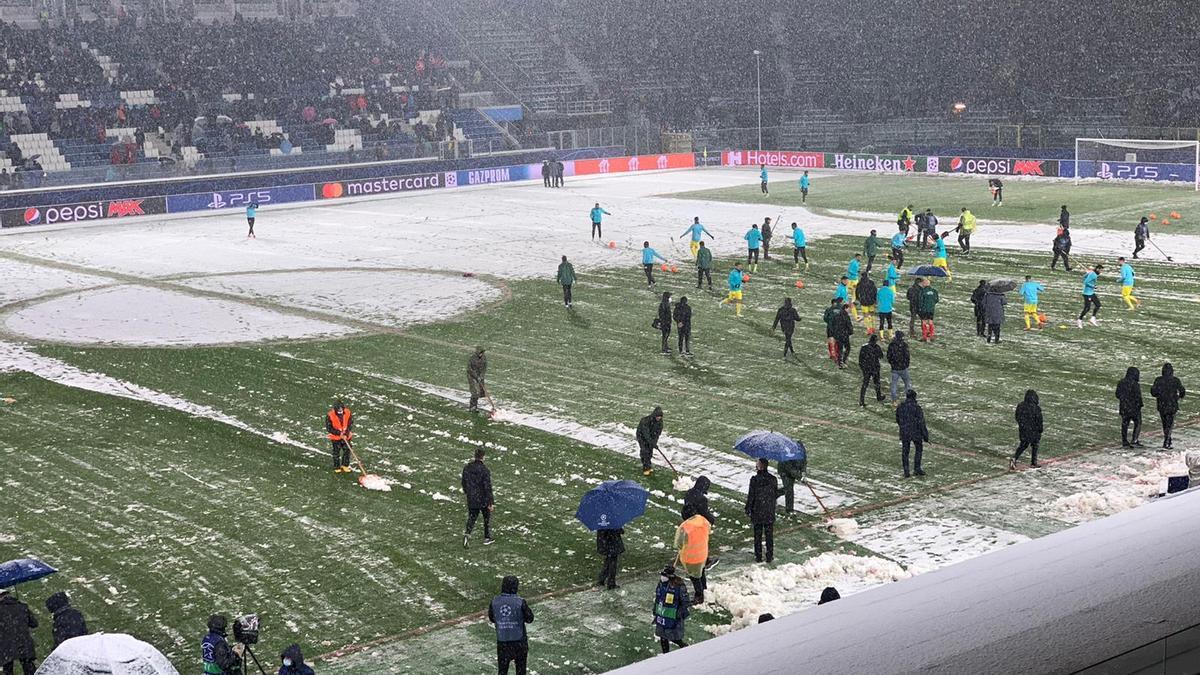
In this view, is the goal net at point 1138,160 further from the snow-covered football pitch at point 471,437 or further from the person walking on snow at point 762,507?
the person walking on snow at point 762,507

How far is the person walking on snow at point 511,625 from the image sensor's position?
13.1 meters

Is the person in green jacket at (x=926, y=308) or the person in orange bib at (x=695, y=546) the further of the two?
the person in green jacket at (x=926, y=308)

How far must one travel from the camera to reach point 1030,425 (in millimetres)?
19906

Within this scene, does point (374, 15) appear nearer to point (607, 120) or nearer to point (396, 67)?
point (396, 67)

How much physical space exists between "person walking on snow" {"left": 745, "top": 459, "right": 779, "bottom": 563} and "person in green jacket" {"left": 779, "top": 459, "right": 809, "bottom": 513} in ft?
5.32

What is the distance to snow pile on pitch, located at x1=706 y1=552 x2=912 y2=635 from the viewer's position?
15.2 meters

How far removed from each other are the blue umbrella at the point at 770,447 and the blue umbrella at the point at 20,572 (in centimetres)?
855

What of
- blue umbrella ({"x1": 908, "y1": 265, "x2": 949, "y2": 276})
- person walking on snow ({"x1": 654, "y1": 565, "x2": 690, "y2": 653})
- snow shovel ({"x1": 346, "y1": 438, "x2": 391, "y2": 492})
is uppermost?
blue umbrella ({"x1": 908, "y1": 265, "x2": 949, "y2": 276})

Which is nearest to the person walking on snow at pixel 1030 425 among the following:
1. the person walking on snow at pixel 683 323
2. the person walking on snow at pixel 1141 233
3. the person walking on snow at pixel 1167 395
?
the person walking on snow at pixel 1167 395

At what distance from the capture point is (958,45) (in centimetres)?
8556

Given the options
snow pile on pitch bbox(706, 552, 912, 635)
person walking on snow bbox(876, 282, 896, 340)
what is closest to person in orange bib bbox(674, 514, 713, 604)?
snow pile on pitch bbox(706, 552, 912, 635)

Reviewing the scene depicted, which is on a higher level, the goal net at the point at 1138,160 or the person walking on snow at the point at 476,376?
the goal net at the point at 1138,160

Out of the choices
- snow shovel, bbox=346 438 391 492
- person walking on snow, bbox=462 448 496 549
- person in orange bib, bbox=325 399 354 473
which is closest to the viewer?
A: person walking on snow, bbox=462 448 496 549

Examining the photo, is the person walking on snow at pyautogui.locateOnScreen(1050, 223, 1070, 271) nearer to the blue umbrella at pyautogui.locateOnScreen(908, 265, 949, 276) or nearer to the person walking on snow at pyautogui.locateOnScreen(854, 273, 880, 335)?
the blue umbrella at pyautogui.locateOnScreen(908, 265, 949, 276)
